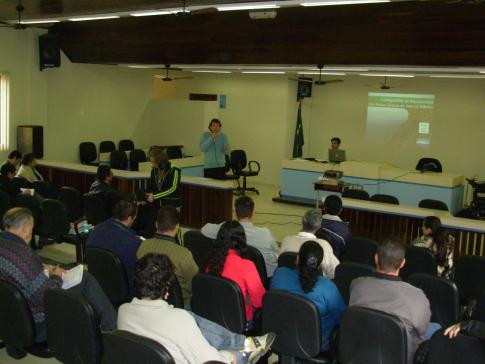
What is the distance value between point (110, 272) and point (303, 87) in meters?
9.68

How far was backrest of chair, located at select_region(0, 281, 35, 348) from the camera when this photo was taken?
10.6ft

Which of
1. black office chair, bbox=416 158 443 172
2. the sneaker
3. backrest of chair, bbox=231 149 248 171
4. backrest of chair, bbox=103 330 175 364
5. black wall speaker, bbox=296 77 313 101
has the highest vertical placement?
black wall speaker, bbox=296 77 313 101

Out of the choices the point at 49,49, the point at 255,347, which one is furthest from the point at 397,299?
the point at 49,49

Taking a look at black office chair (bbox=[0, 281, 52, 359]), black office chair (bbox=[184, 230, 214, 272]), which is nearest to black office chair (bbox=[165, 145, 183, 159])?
black office chair (bbox=[184, 230, 214, 272])

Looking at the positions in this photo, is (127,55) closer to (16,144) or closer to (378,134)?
(16,144)

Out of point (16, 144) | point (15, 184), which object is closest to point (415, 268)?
point (15, 184)

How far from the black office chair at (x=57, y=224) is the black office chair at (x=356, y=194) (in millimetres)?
3635

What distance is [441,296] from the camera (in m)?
3.71

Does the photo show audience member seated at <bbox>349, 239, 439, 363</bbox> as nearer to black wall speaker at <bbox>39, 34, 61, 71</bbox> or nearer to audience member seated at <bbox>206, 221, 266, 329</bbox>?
audience member seated at <bbox>206, 221, 266, 329</bbox>

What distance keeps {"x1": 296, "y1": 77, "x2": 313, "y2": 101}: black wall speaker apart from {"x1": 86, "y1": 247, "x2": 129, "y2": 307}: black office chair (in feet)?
31.4

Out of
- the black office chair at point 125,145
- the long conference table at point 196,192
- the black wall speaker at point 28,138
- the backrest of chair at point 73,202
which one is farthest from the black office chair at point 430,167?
the black wall speaker at point 28,138

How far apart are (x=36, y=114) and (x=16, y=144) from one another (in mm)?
715

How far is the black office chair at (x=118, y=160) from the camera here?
11.5 meters

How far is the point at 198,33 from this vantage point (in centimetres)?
866
